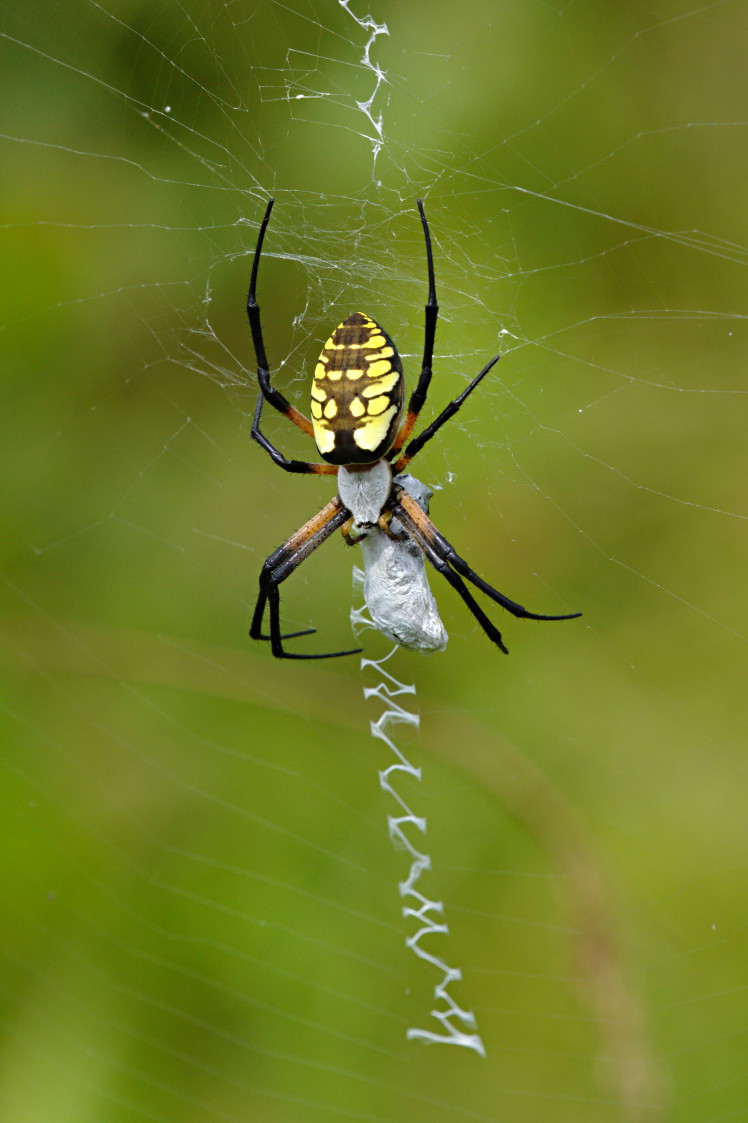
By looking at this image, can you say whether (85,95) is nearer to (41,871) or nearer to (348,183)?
(348,183)

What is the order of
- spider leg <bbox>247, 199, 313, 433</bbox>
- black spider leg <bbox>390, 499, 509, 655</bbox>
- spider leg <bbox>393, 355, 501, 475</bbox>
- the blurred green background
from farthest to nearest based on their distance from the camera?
the blurred green background, black spider leg <bbox>390, 499, 509, 655</bbox>, spider leg <bbox>247, 199, 313, 433</bbox>, spider leg <bbox>393, 355, 501, 475</bbox>

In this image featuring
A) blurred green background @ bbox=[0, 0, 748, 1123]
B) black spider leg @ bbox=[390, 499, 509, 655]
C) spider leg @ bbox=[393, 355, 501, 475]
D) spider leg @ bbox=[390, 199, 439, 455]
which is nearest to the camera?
A: spider leg @ bbox=[390, 199, 439, 455]

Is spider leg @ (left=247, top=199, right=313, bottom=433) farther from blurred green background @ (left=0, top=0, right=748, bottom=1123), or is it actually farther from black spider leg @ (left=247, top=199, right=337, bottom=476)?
blurred green background @ (left=0, top=0, right=748, bottom=1123)

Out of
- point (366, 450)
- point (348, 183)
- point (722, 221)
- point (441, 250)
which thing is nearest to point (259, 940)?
point (366, 450)

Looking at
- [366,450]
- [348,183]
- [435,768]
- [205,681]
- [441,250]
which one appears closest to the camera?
[366,450]

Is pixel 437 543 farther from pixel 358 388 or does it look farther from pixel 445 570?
pixel 358 388

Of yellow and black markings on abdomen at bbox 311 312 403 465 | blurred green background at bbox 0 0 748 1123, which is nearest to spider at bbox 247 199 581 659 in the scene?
yellow and black markings on abdomen at bbox 311 312 403 465

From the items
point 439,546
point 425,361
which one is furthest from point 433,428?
point 439,546
